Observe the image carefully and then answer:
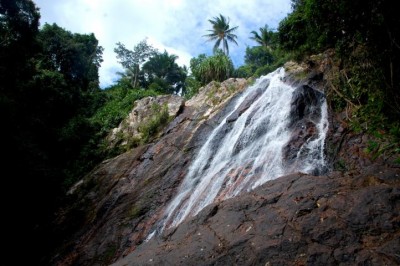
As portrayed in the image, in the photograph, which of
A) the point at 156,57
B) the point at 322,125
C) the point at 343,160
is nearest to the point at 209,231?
the point at 343,160

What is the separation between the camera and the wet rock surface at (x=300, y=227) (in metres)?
4.38

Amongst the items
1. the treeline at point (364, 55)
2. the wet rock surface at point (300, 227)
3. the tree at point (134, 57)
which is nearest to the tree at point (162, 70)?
the tree at point (134, 57)

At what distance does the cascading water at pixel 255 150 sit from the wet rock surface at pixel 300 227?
2207 mm

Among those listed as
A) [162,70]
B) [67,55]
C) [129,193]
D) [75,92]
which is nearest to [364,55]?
[129,193]

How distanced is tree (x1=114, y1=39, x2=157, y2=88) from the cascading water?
29.6 meters

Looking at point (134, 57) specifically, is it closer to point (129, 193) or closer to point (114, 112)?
point (114, 112)

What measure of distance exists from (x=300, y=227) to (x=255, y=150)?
5365 millimetres

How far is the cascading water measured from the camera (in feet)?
29.1

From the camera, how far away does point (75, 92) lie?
26.1 meters

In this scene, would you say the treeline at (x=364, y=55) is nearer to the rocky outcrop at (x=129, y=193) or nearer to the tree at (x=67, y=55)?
the rocky outcrop at (x=129, y=193)

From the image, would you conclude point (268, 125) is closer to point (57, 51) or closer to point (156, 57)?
point (57, 51)

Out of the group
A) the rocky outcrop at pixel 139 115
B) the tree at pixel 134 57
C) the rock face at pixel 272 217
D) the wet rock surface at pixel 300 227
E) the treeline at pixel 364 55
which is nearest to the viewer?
the wet rock surface at pixel 300 227

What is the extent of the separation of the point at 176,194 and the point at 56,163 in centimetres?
1191

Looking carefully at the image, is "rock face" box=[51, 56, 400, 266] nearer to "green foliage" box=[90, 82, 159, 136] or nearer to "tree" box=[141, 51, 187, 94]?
"green foliage" box=[90, 82, 159, 136]
